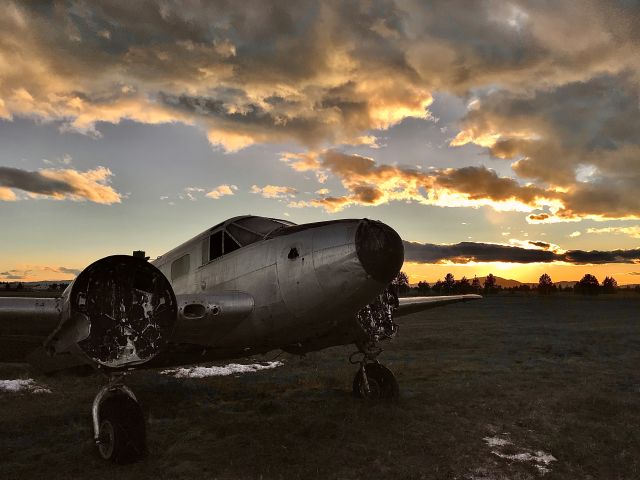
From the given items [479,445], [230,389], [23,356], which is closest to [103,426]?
[23,356]

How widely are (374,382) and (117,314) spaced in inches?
224

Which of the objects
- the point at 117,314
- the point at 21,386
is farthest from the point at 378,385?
the point at 21,386

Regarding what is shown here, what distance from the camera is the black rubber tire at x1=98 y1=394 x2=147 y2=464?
5.92 m

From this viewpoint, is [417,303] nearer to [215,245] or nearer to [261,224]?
[261,224]

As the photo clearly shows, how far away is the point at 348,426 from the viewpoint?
24.7 feet

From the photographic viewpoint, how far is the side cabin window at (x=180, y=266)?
9.06m

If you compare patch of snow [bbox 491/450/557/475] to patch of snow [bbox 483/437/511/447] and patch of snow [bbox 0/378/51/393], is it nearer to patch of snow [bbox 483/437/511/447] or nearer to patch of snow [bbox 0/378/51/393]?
patch of snow [bbox 483/437/511/447]

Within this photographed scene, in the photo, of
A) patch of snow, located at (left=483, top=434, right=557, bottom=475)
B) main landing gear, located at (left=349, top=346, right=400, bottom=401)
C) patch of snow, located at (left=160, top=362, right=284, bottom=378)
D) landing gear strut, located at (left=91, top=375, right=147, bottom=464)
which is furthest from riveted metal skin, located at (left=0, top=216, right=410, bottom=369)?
patch of snow, located at (left=160, top=362, right=284, bottom=378)

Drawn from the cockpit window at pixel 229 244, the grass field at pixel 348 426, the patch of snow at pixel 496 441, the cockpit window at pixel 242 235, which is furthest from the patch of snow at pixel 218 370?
the patch of snow at pixel 496 441

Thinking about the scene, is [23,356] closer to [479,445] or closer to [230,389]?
[230,389]

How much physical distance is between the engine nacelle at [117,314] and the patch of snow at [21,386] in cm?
536

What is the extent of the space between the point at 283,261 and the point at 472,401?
566 centimetres

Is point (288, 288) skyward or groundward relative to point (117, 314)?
skyward

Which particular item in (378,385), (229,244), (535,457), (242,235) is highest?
(242,235)
